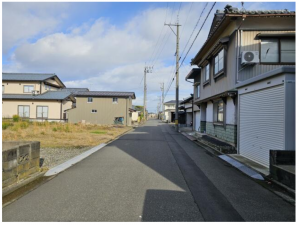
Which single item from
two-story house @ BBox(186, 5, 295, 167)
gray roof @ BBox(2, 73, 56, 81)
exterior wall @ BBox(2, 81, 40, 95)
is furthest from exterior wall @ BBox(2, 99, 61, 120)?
two-story house @ BBox(186, 5, 295, 167)

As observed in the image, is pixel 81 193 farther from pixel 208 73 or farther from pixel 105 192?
pixel 208 73

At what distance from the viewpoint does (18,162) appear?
17.4 ft

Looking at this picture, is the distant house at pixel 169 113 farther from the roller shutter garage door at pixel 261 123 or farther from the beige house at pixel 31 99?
the roller shutter garage door at pixel 261 123

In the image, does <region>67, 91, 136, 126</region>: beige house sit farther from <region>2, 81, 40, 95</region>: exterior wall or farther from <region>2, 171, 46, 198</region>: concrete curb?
<region>2, 171, 46, 198</region>: concrete curb

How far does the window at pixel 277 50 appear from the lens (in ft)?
35.0

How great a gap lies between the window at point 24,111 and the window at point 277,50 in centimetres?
3354

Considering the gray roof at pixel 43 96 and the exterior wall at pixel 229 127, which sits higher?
the gray roof at pixel 43 96

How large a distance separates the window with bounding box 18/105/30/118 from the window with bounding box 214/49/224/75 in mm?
30365

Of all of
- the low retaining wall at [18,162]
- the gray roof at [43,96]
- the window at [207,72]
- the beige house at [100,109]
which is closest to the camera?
the low retaining wall at [18,162]

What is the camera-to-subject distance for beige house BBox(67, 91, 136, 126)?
119ft

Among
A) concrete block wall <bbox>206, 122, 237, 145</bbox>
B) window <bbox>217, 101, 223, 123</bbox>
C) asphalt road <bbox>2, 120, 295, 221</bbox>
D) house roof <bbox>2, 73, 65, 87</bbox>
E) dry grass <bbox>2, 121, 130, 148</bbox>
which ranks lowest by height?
asphalt road <bbox>2, 120, 295, 221</bbox>

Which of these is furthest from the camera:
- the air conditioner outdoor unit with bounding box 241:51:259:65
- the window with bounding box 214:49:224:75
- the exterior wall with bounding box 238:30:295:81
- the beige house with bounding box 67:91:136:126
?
the beige house with bounding box 67:91:136:126

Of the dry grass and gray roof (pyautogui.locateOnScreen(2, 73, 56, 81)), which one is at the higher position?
gray roof (pyautogui.locateOnScreen(2, 73, 56, 81))

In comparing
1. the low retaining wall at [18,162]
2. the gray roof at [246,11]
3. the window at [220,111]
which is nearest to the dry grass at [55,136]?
the low retaining wall at [18,162]
